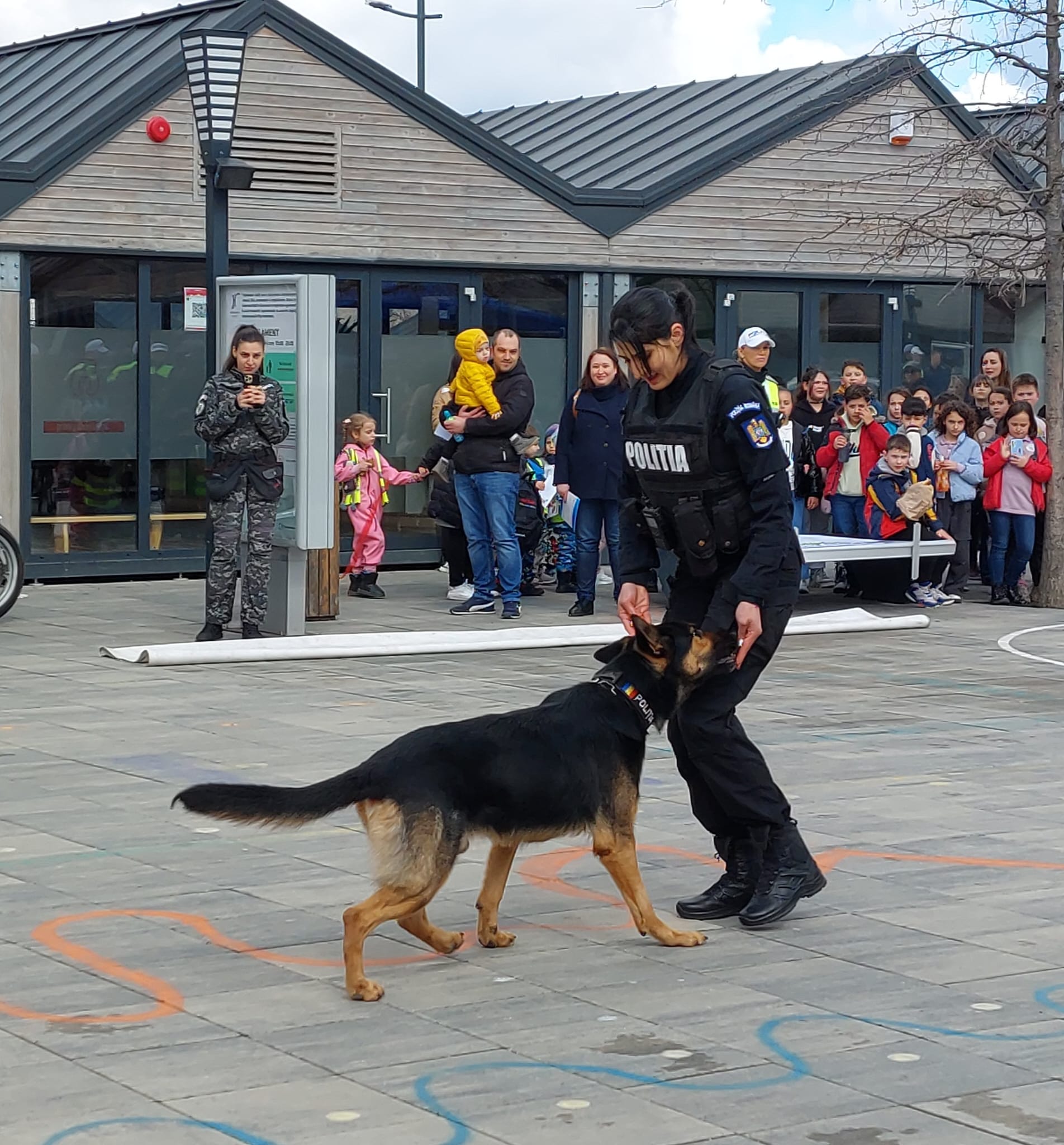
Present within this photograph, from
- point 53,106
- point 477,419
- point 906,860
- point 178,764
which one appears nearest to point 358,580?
point 477,419

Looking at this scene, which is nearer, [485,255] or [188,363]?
[188,363]

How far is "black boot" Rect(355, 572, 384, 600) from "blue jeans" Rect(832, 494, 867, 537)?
388 centimetres

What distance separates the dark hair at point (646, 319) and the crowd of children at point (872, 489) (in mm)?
8817

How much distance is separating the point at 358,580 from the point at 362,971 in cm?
1045

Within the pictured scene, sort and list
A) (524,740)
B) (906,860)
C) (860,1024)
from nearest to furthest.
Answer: (860,1024)
(524,740)
(906,860)

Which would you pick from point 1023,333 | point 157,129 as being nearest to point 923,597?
point 1023,333

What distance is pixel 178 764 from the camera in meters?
8.52

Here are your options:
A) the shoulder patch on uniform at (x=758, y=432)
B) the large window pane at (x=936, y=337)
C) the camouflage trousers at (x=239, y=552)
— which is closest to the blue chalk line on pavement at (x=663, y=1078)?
the shoulder patch on uniform at (x=758, y=432)

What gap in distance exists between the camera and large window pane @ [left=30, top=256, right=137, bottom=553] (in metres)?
15.9

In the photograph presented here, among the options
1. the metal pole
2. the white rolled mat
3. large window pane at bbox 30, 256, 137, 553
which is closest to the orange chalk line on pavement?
the white rolled mat

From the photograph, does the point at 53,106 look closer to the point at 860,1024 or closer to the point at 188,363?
the point at 188,363

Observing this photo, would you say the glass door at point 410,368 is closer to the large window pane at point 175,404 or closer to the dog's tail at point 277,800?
the large window pane at point 175,404

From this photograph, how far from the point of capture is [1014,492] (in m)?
15.8

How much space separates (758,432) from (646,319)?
1.58ft
